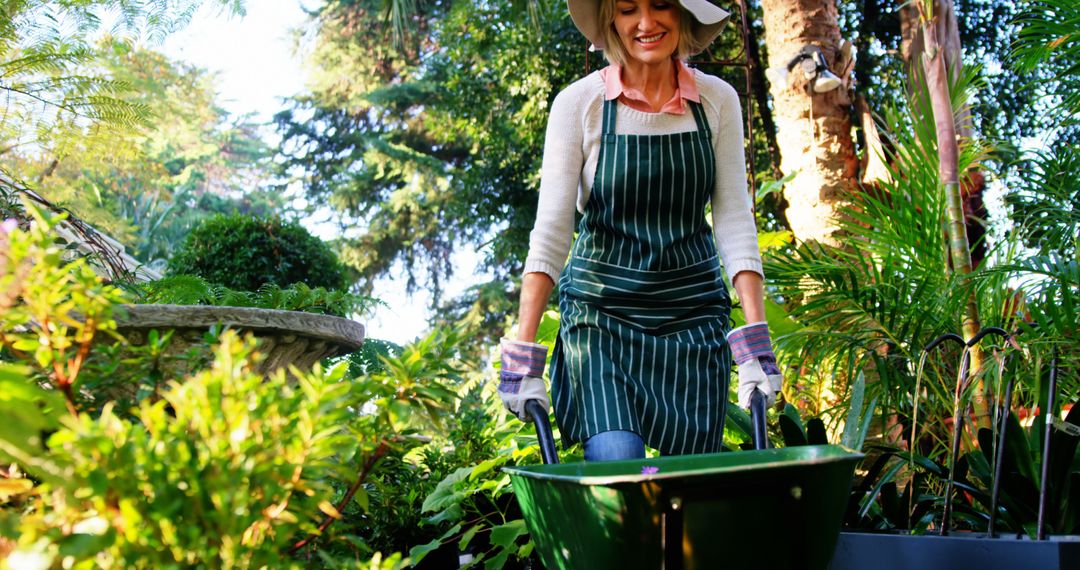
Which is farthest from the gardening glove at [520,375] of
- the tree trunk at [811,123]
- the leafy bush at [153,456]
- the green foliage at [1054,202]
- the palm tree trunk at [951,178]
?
the tree trunk at [811,123]

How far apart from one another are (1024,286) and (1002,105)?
373 inches

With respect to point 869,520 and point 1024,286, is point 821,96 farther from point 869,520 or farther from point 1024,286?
point 869,520

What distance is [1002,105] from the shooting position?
11.4 m

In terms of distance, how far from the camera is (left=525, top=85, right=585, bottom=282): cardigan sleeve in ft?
6.70

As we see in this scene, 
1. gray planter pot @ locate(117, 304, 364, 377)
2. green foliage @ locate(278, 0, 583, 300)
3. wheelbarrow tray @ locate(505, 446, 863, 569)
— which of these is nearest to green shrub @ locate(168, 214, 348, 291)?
gray planter pot @ locate(117, 304, 364, 377)

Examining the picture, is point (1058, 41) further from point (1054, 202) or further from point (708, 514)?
point (708, 514)

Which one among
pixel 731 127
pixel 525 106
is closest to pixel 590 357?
pixel 731 127

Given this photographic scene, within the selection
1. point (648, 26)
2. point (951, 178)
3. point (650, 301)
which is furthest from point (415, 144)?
point (650, 301)

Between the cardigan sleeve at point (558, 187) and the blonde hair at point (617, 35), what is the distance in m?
0.15

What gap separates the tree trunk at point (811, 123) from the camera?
19.0ft

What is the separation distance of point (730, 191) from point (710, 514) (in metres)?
1.13

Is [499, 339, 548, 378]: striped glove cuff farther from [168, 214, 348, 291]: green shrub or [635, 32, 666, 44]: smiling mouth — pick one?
[168, 214, 348, 291]: green shrub

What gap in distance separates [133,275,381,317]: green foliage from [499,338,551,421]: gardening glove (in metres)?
1.05

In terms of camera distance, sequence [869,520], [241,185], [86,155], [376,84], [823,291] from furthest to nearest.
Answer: [241,185], [376,84], [86,155], [823,291], [869,520]
